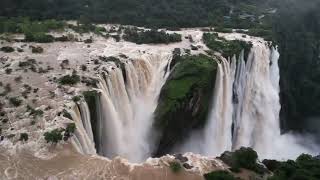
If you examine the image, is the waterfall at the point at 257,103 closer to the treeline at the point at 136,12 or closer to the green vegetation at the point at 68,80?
the treeline at the point at 136,12

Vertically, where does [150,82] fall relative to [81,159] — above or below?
above

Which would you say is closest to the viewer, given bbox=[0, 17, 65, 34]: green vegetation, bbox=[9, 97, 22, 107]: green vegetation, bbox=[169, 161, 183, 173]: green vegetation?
bbox=[169, 161, 183, 173]: green vegetation

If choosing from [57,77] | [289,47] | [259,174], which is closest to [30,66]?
[57,77]

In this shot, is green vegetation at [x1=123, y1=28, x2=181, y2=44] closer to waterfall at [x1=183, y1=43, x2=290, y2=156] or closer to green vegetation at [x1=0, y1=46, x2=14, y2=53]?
waterfall at [x1=183, y1=43, x2=290, y2=156]

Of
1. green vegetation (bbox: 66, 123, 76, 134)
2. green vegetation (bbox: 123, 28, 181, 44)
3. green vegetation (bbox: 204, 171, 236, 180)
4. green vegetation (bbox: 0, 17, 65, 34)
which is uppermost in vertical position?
green vegetation (bbox: 0, 17, 65, 34)

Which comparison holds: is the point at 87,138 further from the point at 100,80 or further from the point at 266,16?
the point at 266,16

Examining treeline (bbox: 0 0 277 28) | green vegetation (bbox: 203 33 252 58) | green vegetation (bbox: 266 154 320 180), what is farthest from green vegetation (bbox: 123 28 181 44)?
green vegetation (bbox: 266 154 320 180)

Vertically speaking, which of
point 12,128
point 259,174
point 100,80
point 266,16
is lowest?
point 259,174

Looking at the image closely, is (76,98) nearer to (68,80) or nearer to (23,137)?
(68,80)
